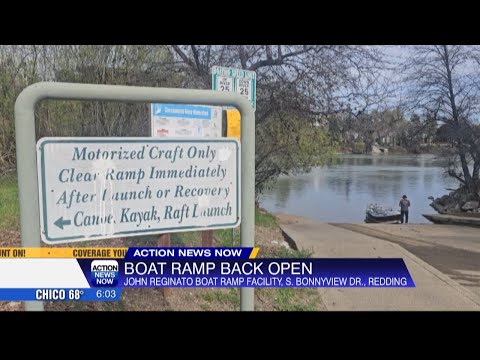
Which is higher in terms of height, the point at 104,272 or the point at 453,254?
the point at 104,272

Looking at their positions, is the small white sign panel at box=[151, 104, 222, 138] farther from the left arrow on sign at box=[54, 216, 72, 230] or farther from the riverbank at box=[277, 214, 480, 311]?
the riverbank at box=[277, 214, 480, 311]

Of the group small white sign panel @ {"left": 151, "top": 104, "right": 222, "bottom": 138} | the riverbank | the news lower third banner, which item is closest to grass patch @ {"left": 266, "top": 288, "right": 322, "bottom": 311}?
the riverbank

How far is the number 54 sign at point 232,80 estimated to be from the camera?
10.5 feet

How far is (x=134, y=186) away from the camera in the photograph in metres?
2.00

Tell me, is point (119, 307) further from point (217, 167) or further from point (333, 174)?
point (333, 174)

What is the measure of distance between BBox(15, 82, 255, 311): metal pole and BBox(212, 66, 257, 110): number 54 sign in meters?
1.21

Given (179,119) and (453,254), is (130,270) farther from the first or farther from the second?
(453,254)

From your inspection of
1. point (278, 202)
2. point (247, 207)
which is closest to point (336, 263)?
point (247, 207)

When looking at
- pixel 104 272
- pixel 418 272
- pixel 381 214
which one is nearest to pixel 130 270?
pixel 104 272

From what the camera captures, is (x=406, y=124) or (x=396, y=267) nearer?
(x=396, y=267)

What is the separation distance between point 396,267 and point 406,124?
16.4 meters

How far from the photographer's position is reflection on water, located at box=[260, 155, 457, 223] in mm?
18594

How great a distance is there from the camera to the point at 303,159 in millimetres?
9008

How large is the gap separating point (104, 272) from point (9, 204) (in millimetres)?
4428
